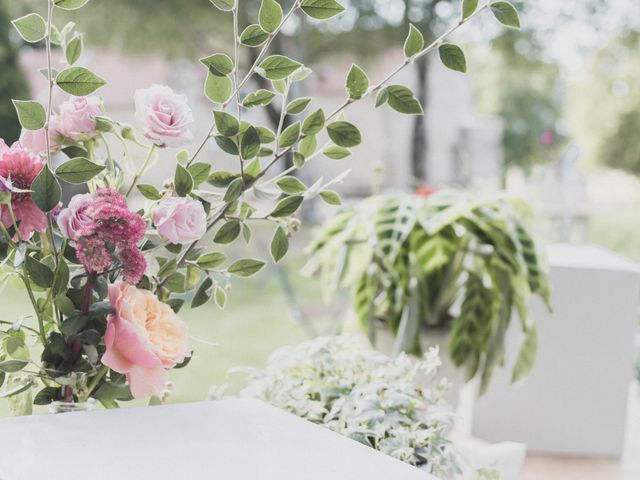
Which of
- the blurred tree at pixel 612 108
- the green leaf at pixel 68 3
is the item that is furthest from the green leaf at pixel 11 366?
the blurred tree at pixel 612 108

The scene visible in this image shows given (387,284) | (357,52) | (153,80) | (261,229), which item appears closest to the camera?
(387,284)

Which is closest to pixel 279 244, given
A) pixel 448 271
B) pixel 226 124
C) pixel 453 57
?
pixel 226 124

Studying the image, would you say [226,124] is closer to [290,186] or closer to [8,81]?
[290,186]

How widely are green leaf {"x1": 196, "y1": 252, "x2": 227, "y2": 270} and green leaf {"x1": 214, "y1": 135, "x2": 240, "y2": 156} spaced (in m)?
0.10

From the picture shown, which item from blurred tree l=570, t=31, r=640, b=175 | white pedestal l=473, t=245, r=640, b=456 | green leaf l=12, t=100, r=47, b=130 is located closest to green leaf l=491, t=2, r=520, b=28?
green leaf l=12, t=100, r=47, b=130

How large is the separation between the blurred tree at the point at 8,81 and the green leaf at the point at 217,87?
9418 mm

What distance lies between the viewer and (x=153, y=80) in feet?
46.9

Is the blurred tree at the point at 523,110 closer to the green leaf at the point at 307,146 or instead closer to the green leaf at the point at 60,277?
the green leaf at the point at 307,146

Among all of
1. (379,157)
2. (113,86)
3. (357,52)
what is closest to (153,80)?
(113,86)

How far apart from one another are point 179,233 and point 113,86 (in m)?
14.8

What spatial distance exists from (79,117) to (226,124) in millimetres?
133

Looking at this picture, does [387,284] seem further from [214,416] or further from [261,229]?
[261,229]

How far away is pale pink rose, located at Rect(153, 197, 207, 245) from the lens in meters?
0.75

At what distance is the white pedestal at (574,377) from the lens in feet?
6.91
